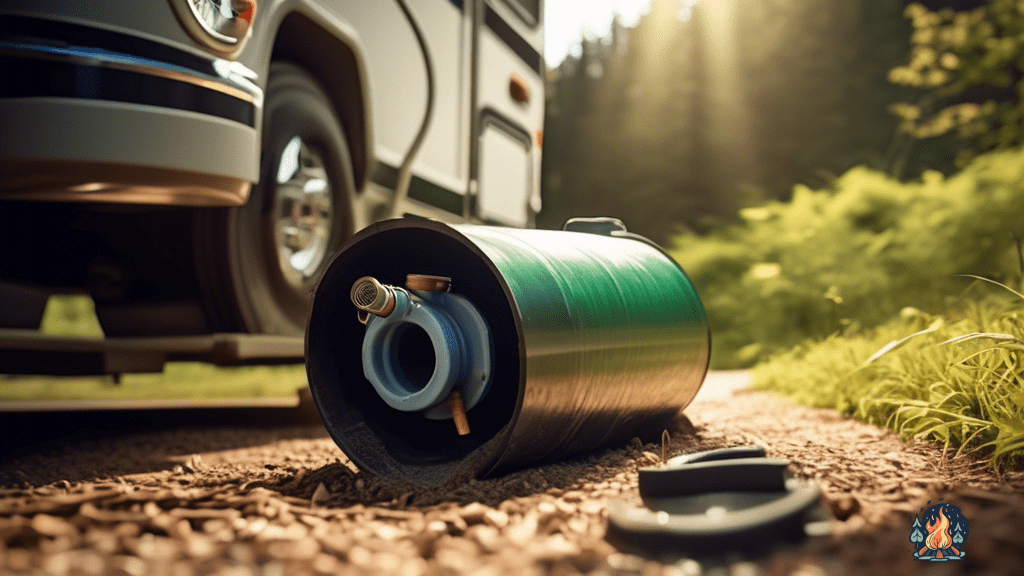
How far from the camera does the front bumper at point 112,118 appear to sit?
2.85 meters

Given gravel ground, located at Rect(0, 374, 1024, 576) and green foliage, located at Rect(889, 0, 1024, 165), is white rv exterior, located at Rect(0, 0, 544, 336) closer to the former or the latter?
gravel ground, located at Rect(0, 374, 1024, 576)

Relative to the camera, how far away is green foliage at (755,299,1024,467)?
3.07m

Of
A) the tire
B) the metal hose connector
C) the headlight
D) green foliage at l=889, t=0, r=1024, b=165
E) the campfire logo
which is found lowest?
the campfire logo

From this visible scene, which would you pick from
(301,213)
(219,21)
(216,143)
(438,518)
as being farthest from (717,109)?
(438,518)

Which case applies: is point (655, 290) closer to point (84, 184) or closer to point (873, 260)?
point (84, 184)

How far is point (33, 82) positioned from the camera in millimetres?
2852

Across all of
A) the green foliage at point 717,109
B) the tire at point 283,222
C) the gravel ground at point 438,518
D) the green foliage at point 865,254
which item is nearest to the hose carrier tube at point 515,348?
the gravel ground at point 438,518

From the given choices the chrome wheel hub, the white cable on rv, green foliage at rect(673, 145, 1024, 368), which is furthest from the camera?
green foliage at rect(673, 145, 1024, 368)

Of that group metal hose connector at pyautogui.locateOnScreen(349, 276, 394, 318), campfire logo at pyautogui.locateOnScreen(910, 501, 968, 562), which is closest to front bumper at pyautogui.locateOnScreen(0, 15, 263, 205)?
metal hose connector at pyautogui.locateOnScreen(349, 276, 394, 318)

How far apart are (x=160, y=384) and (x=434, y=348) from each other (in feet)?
22.1

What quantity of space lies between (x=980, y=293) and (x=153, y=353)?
17.7ft

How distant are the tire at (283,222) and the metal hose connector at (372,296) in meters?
0.73

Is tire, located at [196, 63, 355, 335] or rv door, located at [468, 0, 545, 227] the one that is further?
rv door, located at [468, 0, 545, 227]

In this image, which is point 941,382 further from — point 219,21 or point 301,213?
point 219,21
